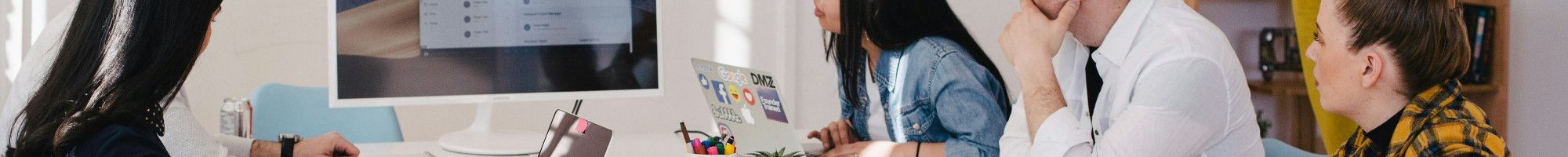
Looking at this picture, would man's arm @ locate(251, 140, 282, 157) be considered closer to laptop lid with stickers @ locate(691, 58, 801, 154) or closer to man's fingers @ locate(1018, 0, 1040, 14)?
laptop lid with stickers @ locate(691, 58, 801, 154)

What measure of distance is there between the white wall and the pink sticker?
5.11 ft

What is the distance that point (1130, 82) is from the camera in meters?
1.61

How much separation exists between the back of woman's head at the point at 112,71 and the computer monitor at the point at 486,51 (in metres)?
0.24

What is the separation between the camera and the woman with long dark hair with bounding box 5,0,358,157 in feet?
5.97

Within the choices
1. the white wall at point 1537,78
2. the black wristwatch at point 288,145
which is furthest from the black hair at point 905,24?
the black wristwatch at point 288,145

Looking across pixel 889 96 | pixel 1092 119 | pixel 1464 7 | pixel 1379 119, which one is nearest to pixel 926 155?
pixel 889 96

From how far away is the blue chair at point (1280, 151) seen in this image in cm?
183

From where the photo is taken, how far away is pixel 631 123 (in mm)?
2967

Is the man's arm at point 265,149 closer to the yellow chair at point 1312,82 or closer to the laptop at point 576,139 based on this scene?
the laptop at point 576,139

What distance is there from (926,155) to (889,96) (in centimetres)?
14

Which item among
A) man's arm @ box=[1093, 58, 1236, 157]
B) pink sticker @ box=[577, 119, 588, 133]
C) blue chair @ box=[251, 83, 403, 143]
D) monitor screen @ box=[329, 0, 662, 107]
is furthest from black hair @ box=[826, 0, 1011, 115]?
blue chair @ box=[251, 83, 403, 143]

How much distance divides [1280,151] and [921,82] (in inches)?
22.7

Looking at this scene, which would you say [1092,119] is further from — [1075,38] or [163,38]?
[163,38]

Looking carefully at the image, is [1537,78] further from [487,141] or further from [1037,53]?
[487,141]
